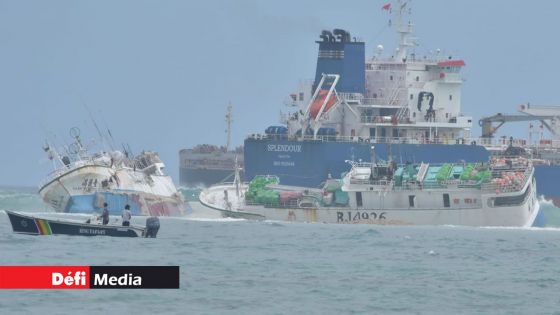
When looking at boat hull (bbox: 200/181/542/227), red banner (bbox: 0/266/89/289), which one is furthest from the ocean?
→ boat hull (bbox: 200/181/542/227)

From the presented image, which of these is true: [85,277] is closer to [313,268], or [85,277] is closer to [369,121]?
[313,268]

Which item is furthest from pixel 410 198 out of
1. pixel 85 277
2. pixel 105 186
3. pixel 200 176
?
pixel 200 176

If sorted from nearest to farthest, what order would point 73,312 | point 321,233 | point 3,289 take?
point 73,312, point 3,289, point 321,233

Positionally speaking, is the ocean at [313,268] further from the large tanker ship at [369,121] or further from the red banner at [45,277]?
the large tanker ship at [369,121]

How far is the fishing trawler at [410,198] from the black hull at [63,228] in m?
16.0

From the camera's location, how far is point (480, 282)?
49.5 metres

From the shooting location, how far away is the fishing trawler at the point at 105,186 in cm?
7688

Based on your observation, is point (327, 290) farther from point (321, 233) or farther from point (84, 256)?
point (321, 233)

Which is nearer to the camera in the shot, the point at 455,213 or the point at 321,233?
the point at 321,233

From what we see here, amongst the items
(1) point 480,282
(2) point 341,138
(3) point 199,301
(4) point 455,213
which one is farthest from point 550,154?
(3) point 199,301

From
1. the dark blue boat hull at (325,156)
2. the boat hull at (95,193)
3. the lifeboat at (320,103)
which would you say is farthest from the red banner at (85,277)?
the lifeboat at (320,103)

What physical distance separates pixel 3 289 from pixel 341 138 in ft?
164

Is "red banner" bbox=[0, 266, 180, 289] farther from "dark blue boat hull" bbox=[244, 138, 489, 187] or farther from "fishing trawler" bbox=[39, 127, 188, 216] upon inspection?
"dark blue boat hull" bbox=[244, 138, 489, 187]

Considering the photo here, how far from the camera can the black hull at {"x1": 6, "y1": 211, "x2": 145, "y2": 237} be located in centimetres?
5856
